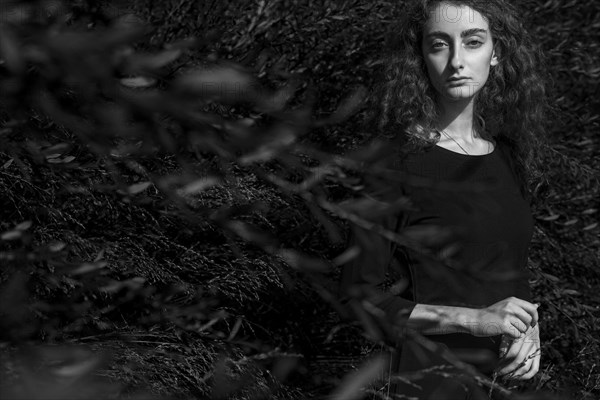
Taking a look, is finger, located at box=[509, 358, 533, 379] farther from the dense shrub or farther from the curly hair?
the curly hair

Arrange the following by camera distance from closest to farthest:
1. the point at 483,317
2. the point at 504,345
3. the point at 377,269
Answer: the point at 483,317, the point at 377,269, the point at 504,345

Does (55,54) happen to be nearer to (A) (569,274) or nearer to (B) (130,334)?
(B) (130,334)

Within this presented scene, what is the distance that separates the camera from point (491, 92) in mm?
2086

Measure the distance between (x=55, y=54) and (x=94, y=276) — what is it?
714 millimetres

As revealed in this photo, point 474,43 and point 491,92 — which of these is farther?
point 491,92

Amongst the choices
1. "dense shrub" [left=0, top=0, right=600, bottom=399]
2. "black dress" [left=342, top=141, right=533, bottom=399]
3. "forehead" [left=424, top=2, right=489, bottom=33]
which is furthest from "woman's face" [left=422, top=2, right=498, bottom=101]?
"dense shrub" [left=0, top=0, right=600, bottom=399]

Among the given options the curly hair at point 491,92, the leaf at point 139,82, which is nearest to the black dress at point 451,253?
the curly hair at point 491,92

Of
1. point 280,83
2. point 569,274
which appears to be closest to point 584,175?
point 569,274

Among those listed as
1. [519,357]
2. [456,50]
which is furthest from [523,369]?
[456,50]

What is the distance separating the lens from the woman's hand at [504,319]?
1.53 meters

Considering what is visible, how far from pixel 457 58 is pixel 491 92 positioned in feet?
1.13

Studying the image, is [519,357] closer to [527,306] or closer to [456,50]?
[527,306]

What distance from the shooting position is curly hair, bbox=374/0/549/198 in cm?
189

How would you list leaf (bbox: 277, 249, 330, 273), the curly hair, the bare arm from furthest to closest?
the curly hair → the bare arm → leaf (bbox: 277, 249, 330, 273)
